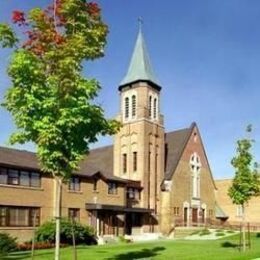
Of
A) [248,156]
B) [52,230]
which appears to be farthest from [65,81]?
[52,230]

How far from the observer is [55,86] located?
18.3 metres

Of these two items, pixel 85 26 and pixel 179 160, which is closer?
pixel 85 26

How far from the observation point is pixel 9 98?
1848cm

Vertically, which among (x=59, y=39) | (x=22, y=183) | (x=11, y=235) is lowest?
(x=11, y=235)

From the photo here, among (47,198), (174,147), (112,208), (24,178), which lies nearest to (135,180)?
(174,147)

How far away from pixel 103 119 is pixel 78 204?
30860 millimetres

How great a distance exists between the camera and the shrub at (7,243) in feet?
120

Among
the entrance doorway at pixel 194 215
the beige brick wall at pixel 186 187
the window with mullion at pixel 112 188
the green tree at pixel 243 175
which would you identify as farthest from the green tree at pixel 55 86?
the entrance doorway at pixel 194 215

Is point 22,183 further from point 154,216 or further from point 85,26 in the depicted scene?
point 85,26

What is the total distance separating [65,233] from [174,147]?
94.5 feet

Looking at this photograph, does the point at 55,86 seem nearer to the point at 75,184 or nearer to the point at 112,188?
the point at 75,184

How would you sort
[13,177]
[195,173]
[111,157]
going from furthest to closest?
[111,157] < [195,173] < [13,177]

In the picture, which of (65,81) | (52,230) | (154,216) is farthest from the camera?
(154,216)

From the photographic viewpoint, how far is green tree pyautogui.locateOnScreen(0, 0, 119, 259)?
59.1 feet
